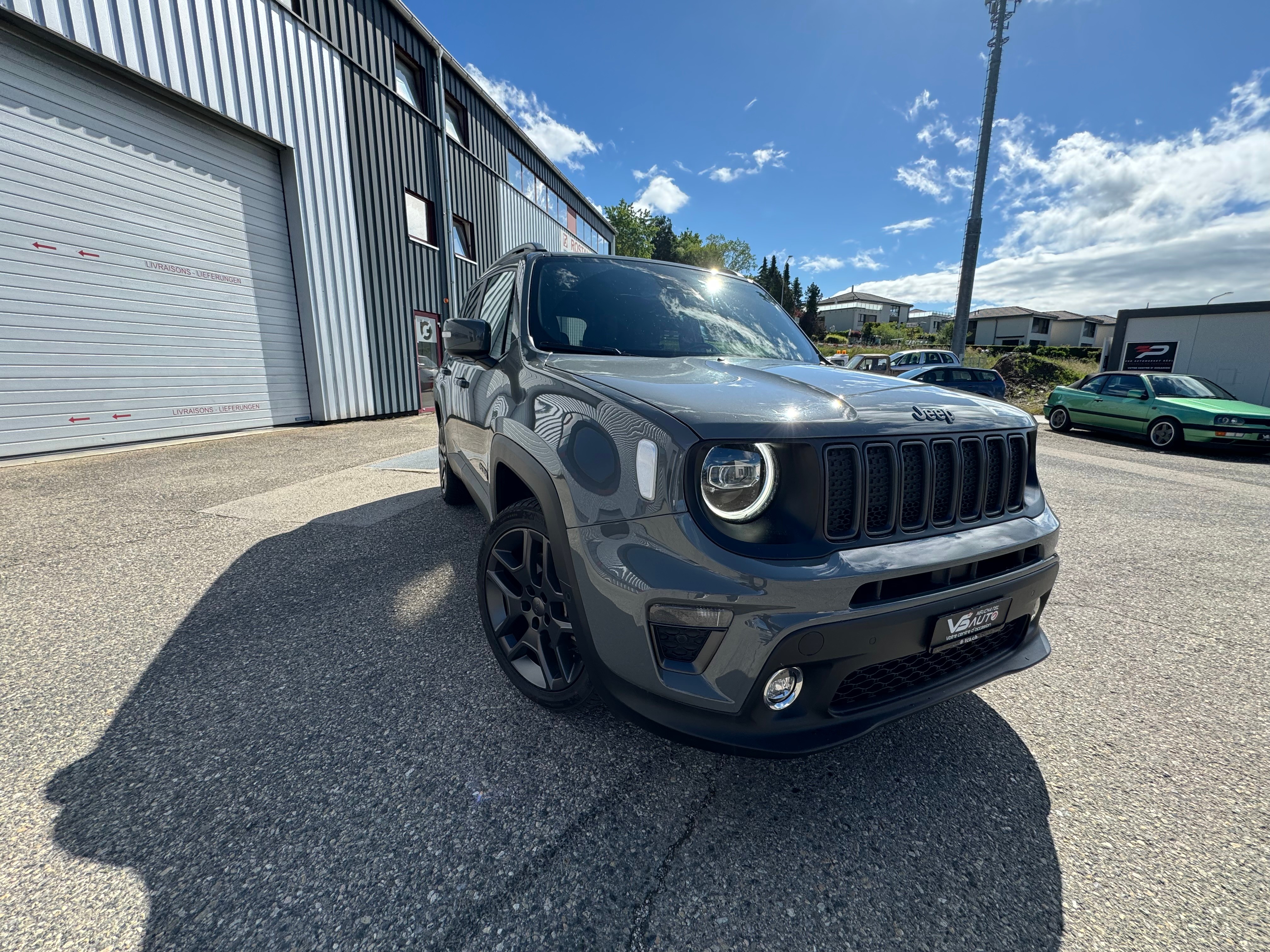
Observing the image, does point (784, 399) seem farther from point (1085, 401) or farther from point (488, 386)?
point (1085, 401)

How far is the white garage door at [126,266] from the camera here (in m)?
6.09

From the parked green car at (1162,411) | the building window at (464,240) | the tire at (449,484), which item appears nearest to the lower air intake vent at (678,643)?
the tire at (449,484)

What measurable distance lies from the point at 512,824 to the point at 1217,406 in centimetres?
1321

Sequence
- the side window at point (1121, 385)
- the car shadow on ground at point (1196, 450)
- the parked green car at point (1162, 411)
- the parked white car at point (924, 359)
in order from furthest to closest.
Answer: the parked white car at point (924, 359) → the side window at point (1121, 385) → the car shadow on ground at point (1196, 450) → the parked green car at point (1162, 411)

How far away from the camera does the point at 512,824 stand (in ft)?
5.00

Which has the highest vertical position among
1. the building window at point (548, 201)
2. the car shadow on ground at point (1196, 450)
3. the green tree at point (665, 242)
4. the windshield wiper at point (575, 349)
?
the green tree at point (665, 242)

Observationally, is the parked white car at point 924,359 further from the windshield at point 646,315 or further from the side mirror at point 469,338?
the side mirror at point 469,338

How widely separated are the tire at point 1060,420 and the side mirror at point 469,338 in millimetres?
13547

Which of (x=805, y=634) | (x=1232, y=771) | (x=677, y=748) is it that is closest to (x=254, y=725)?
(x=677, y=748)

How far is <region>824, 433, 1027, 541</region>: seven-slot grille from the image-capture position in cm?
146

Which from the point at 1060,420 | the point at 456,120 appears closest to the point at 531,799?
the point at 1060,420

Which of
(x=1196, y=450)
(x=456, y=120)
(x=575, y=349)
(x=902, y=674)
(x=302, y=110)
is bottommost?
(x=1196, y=450)

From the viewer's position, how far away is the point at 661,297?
2.76 m

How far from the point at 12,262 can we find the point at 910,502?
9.13m
